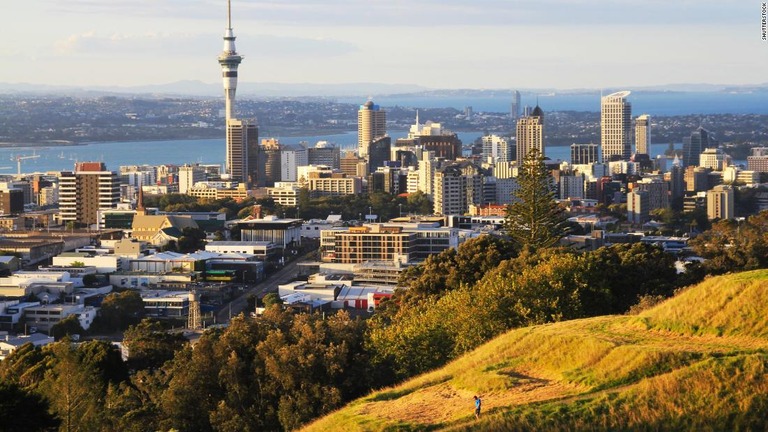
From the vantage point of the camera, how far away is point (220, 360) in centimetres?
1662

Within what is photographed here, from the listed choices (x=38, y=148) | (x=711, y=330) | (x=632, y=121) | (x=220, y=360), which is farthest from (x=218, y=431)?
(x=38, y=148)

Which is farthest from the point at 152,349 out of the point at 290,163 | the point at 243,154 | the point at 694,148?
the point at 694,148

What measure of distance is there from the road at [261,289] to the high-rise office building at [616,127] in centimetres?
5868

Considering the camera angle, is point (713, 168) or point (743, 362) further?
point (713, 168)

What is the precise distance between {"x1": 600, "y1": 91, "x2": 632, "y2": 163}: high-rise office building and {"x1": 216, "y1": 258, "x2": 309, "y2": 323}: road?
5868 centimetres

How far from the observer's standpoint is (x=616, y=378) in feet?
39.6

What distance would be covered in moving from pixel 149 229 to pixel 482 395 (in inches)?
1694

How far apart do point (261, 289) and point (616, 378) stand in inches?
1211

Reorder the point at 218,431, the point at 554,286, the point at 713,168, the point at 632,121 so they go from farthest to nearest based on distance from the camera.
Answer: the point at 632,121 → the point at 713,168 → the point at 554,286 → the point at 218,431

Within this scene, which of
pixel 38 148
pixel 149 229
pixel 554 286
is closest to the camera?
pixel 554 286

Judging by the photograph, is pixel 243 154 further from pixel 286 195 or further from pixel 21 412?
pixel 21 412

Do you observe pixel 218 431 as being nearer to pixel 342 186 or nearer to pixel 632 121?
pixel 342 186

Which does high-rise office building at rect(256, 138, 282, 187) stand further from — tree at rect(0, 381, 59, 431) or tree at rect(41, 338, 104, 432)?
tree at rect(0, 381, 59, 431)

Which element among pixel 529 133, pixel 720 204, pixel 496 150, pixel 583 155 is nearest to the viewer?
pixel 720 204
